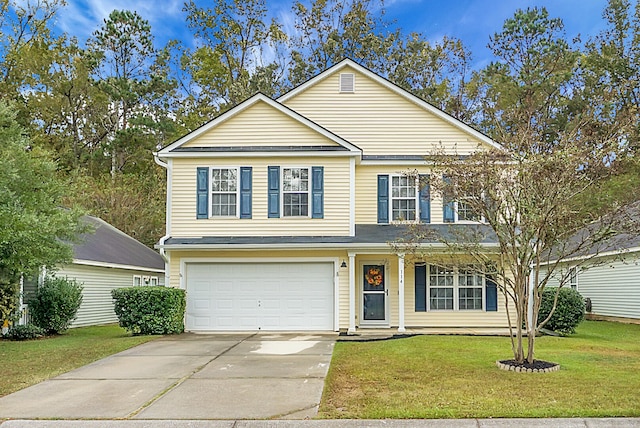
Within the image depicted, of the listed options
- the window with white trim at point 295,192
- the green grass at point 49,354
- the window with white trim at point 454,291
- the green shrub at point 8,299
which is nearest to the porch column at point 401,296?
the window with white trim at point 454,291

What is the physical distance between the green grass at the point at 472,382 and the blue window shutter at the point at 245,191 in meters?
5.13

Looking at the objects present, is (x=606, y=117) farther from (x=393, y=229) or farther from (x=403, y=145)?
(x=393, y=229)

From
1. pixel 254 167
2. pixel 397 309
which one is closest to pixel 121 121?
pixel 254 167

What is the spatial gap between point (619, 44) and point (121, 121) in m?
29.6

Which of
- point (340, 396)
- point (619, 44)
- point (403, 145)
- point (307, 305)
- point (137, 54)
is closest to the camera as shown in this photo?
point (340, 396)

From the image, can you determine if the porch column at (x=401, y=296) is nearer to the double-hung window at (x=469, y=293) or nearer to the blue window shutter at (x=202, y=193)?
the double-hung window at (x=469, y=293)

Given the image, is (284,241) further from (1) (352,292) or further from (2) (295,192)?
(1) (352,292)

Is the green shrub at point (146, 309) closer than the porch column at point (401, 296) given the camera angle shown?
Yes

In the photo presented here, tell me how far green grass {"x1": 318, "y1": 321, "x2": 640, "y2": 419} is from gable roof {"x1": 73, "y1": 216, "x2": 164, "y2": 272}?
10578 mm

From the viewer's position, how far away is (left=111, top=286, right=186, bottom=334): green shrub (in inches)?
629

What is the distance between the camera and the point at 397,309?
1759cm

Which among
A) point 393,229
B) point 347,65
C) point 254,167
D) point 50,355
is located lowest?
point 50,355

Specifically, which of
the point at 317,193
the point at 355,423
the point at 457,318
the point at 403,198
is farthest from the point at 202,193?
the point at 355,423

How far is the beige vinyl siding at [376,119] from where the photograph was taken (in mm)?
19219
